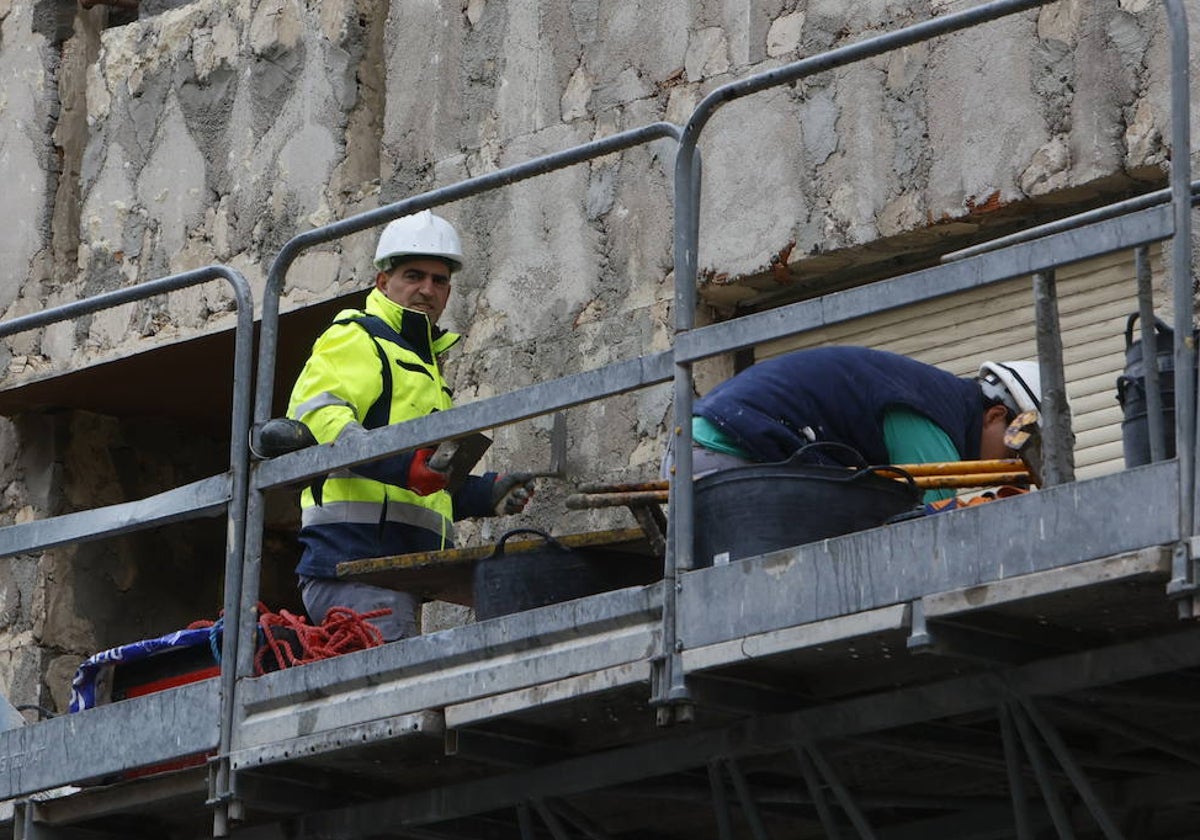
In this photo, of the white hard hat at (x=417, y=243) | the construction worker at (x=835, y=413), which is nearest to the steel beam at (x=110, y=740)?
the construction worker at (x=835, y=413)

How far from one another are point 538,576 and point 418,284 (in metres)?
1.98

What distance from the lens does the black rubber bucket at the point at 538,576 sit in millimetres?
7773

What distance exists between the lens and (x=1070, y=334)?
9.20 m

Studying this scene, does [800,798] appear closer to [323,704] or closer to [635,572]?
[635,572]

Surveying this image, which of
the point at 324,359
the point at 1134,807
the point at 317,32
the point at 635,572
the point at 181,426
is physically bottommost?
the point at 1134,807

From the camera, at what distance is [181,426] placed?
42.0 ft

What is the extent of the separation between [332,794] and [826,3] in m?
3.47

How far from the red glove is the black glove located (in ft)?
1.20

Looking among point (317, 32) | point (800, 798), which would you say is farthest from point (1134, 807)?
point (317, 32)

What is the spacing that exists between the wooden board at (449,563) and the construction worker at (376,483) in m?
0.41

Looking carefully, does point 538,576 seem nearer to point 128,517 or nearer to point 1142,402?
point 128,517

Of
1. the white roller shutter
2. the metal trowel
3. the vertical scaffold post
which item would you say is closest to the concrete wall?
the white roller shutter

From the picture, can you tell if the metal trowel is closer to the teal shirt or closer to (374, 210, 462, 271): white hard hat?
the teal shirt

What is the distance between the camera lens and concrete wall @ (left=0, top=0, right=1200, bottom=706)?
939 centimetres
